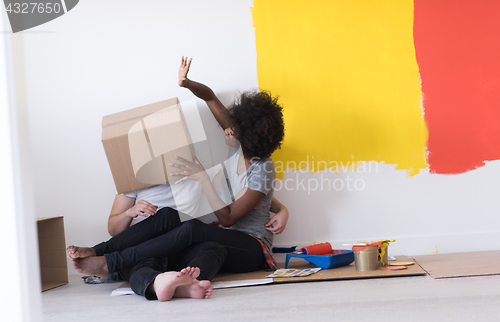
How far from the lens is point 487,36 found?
6.57 feet

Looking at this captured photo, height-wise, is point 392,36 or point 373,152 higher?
point 392,36

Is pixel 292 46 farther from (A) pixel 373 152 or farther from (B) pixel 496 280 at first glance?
(B) pixel 496 280

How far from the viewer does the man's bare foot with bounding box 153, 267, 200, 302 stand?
4.15 ft

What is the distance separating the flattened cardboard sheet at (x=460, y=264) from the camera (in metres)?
1.48

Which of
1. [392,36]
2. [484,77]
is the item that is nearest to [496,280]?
[484,77]

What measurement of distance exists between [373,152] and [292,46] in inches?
26.7

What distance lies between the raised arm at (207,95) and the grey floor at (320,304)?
814 mm

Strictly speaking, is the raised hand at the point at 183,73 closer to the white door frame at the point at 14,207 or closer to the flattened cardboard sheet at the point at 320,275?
the flattened cardboard sheet at the point at 320,275

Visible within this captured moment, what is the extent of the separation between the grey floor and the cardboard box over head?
478 mm

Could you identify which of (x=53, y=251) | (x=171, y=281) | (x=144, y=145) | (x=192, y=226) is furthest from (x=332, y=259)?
(x=53, y=251)

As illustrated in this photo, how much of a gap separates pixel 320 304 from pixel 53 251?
1.26m

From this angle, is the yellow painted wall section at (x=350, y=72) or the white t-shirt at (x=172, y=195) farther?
the yellow painted wall section at (x=350, y=72)

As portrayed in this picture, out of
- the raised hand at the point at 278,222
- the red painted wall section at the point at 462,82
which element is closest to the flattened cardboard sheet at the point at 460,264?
the red painted wall section at the point at 462,82

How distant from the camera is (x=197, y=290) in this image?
1.31 meters
